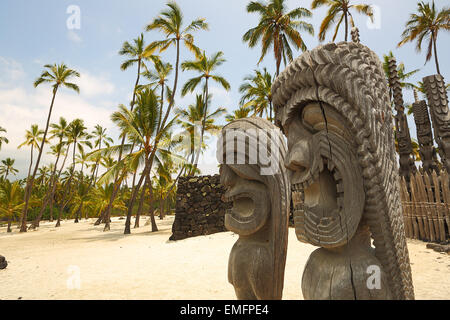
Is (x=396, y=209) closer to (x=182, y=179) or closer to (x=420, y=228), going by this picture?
(x=420, y=228)

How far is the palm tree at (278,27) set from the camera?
45.3 ft

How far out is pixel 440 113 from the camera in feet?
22.6

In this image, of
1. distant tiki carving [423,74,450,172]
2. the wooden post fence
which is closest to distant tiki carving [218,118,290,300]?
the wooden post fence

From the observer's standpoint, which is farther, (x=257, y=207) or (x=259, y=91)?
(x=259, y=91)

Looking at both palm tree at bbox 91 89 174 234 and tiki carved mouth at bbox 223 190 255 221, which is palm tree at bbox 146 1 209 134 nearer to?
palm tree at bbox 91 89 174 234

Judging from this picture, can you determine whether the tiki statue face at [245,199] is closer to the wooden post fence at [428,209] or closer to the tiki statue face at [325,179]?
the tiki statue face at [325,179]

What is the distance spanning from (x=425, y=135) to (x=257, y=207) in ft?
32.3

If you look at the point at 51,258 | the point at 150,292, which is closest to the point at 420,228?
the point at 150,292

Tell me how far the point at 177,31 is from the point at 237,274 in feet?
51.4

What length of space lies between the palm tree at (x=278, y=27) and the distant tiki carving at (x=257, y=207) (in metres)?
12.7

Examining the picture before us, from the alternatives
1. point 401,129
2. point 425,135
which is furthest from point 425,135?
point 401,129

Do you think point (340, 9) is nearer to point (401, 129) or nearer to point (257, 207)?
point (401, 129)

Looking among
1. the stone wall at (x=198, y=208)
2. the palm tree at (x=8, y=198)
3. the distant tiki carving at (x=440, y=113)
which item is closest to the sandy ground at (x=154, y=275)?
the stone wall at (x=198, y=208)

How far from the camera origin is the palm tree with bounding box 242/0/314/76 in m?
13.8
